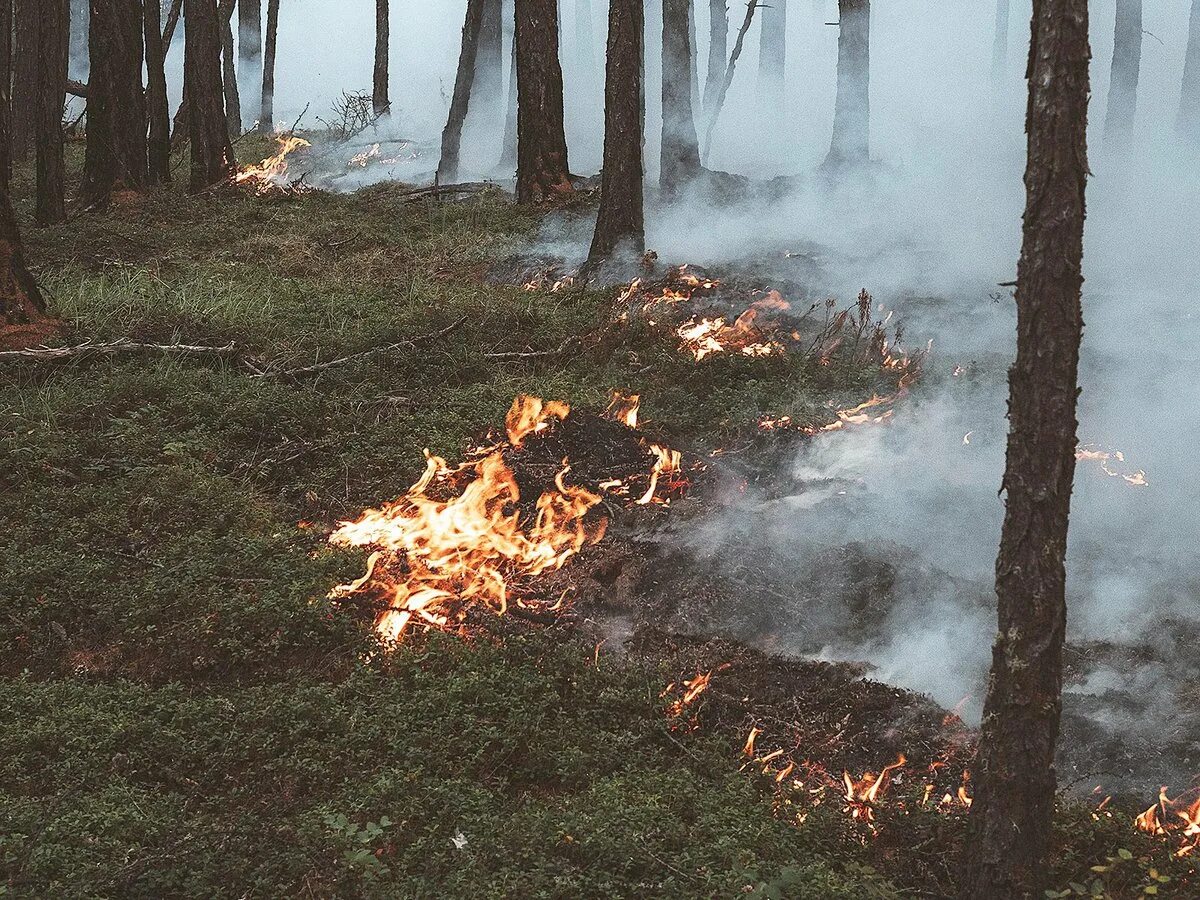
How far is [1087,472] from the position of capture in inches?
259

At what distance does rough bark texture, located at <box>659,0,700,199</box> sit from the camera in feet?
48.9

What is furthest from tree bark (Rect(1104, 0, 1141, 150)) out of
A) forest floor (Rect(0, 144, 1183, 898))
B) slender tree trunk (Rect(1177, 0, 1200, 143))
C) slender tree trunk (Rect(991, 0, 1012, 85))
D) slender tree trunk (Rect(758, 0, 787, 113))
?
forest floor (Rect(0, 144, 1183, 898))

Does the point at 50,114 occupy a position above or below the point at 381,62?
below

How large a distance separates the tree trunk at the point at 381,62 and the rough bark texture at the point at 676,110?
8.60 meters

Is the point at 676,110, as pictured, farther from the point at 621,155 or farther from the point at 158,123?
the point at 158,123

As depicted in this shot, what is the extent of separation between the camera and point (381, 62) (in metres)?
23.3

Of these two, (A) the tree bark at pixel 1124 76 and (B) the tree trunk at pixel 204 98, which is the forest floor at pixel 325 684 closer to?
(B) the tree trunk at pixel 204 98

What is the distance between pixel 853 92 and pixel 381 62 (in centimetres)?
1200

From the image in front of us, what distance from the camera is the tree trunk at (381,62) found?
22703 mm

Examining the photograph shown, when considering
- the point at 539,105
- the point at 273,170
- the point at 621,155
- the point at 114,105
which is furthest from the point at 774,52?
the point at 621,155

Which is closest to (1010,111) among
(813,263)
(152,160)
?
(813,263)

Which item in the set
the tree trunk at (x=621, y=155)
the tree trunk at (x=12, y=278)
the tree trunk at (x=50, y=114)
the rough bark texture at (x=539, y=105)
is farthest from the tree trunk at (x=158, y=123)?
the tree trunk at (x=621, y=155)

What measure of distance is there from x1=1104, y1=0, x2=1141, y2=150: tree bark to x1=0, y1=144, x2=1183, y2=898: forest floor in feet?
46.4

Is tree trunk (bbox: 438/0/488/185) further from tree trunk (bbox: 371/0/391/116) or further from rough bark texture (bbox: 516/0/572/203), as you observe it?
tree trunk (bbox: 371/0/391/116)
